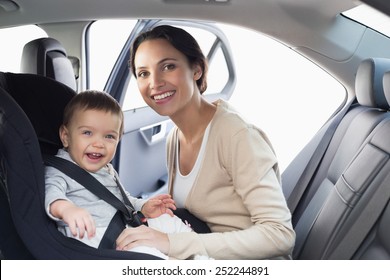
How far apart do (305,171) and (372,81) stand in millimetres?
498

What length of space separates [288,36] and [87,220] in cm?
113

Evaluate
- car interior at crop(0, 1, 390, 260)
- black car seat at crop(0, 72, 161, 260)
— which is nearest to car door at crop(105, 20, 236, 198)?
car interior at crop(0, 1, 390, 260)

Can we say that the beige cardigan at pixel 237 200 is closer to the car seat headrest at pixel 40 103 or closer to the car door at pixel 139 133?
the car seat headrest at pixel 40 103

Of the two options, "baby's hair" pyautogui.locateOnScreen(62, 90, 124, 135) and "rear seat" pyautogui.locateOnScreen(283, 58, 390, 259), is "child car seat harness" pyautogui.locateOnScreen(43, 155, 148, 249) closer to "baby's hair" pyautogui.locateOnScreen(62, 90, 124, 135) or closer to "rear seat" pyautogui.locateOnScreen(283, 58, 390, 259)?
"baby's hair" pyautogui.locateOnScreen(62, 90, 124, 135)

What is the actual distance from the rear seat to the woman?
265 millimetres

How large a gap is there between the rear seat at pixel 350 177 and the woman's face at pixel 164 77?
2.00ft

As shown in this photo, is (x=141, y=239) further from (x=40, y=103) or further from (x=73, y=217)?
(x=40, y=103)

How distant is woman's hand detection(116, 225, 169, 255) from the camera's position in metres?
1.23

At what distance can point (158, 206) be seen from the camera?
1.48m

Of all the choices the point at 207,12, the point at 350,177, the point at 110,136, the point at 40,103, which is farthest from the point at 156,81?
the point at 350,177
